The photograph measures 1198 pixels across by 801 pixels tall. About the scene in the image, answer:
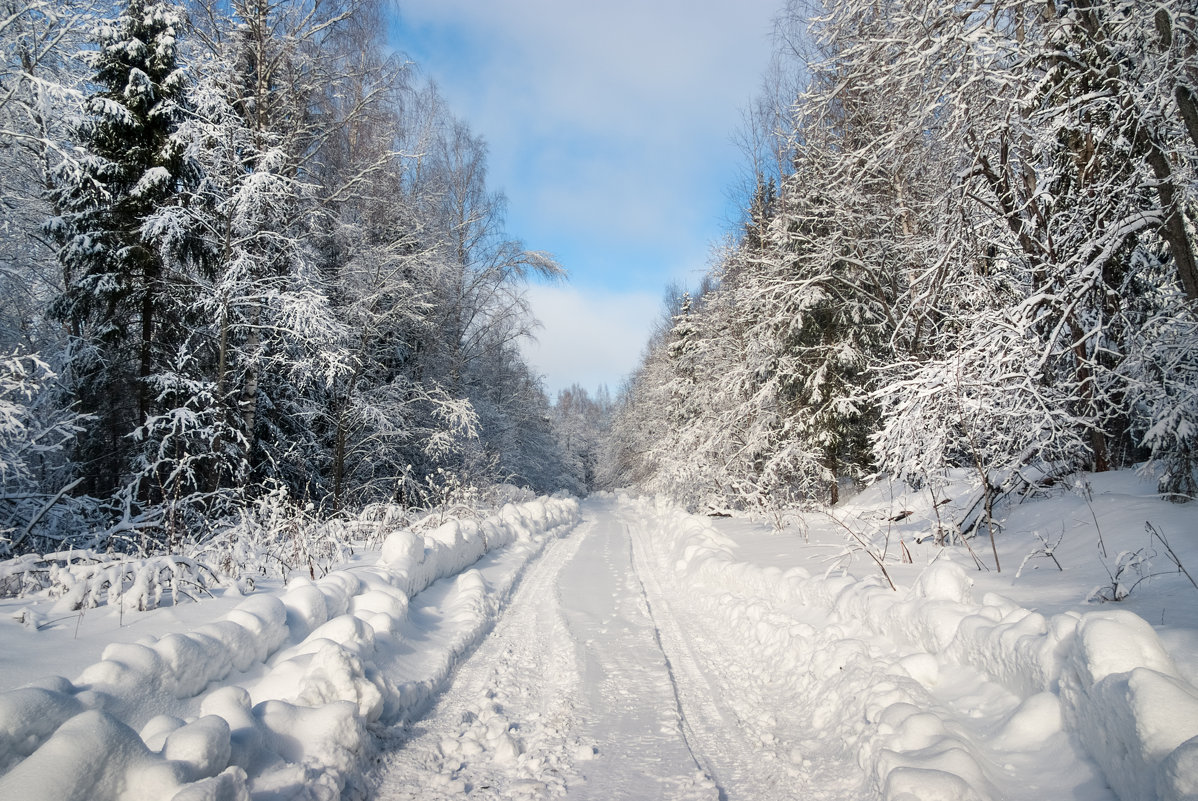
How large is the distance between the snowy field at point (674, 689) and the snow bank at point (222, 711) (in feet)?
0.03

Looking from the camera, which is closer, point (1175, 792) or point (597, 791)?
point (1175, 792)

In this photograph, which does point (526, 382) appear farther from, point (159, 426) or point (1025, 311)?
point (1025, 311)

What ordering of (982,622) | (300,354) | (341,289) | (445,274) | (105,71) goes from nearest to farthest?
(982,622)
(105,71)
(300,354)
(341,289)
(445,274)

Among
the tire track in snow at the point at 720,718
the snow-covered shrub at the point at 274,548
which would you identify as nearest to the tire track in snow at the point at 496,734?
the tire track in snow at the point at 720,718

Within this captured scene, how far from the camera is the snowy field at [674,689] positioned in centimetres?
213

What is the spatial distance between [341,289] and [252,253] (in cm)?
237

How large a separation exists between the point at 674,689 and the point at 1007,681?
6.78 feet

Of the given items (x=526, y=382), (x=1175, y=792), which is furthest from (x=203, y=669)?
(x=526, y=382)

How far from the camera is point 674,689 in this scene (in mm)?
4090

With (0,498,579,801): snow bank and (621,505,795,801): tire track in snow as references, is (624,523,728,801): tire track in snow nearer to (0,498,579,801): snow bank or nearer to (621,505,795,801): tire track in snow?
(621,505,795,801): tire track in snow

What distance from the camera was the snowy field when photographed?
2129mm

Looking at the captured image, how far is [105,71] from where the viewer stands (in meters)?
10.0

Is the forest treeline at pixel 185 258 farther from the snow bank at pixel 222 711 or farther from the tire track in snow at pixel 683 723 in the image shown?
the tire track in snow at pixel 683 723

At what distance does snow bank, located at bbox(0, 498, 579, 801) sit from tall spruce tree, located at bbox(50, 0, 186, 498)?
847cm
